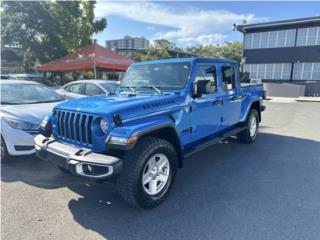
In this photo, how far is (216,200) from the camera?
136 inches

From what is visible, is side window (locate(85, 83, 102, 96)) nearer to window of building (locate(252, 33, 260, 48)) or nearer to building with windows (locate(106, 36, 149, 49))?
window of building (locate(252, 33, 260, 48))

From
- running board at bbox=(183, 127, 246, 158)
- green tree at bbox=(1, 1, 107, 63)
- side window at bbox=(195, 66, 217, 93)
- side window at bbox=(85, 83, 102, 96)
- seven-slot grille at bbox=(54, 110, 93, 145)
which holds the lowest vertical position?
running board at bbox=(183, 127, 246, 158)

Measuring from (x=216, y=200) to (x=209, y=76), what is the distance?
2.12m

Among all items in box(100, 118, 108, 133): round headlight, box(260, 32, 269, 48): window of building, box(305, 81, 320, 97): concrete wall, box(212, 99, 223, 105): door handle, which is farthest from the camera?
box(260, 32, 269, 48): window of building

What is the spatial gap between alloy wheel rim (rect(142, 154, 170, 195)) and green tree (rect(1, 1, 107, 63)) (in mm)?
20669

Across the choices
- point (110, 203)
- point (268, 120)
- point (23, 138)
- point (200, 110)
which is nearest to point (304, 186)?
point (200, 110)

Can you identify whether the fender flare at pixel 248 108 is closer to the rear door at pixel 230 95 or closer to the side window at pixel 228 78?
the rear door at pixel 230 95

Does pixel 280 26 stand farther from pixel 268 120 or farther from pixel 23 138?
pixel 23 138

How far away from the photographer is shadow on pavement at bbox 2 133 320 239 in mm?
2793

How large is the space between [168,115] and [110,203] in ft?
4.82

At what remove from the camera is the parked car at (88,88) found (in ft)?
26.5

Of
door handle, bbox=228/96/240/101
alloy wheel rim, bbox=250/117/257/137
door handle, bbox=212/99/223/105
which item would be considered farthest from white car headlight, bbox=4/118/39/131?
alloy wheel rim, bbox=250/117/257/137

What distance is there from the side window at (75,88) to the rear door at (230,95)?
→ 5589 millimetres

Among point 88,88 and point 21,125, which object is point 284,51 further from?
point 21,125
